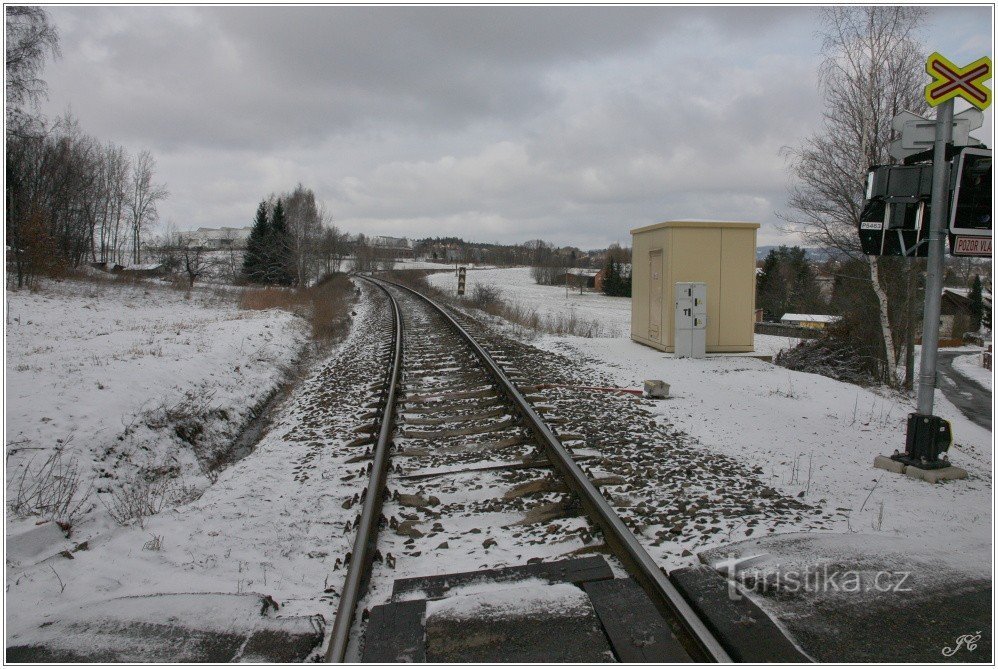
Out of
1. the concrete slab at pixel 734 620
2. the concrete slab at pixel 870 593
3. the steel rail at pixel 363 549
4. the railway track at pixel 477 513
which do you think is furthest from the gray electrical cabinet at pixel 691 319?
the concrete slab at pixel 734 620

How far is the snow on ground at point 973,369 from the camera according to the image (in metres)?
39.0

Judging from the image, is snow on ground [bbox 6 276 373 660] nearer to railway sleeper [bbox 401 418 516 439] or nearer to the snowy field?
railway sleeper [bbox 401 418 516 439]

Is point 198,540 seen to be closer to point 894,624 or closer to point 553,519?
point 553,519

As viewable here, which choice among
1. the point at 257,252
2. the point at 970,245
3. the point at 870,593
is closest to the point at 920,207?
the point at 970,245

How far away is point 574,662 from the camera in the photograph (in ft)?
8.47

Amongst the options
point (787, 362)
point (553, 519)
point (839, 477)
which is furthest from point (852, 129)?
point (553, 519)

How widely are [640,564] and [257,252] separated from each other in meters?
45.8

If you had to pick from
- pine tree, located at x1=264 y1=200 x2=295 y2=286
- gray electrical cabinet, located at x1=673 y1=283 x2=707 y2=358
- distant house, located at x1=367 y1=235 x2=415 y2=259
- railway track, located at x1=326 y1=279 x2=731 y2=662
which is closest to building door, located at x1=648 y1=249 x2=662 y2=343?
gray electrical cabinet, located at x1=673 y1=283 x2=707 y2=358

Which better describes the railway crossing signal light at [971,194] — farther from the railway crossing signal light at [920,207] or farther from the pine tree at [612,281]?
the pine tree at [612,281]

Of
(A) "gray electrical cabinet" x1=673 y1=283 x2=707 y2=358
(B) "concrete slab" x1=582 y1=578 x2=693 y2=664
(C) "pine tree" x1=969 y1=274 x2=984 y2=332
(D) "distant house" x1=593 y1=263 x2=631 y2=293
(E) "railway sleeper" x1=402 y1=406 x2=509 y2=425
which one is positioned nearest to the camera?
(B) "concrete slab" x1=582 y1=578 x2=693 y2=664

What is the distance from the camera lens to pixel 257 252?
44.0 m

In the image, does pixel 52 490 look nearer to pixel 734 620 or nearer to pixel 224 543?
pixel 224 543

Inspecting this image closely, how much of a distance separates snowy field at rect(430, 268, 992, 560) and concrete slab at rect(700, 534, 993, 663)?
35 cm

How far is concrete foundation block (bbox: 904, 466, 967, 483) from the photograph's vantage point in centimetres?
489
